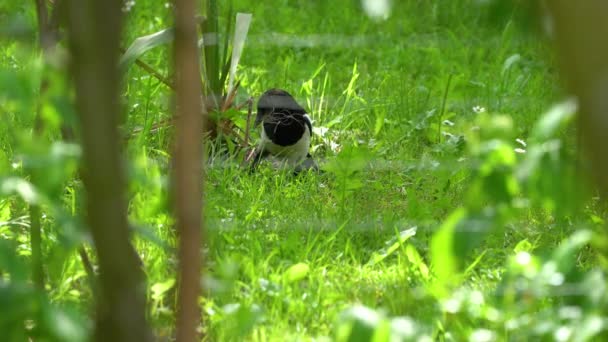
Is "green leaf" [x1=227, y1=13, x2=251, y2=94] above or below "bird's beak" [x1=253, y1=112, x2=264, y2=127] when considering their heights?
above

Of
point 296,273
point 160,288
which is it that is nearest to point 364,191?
point 296,273

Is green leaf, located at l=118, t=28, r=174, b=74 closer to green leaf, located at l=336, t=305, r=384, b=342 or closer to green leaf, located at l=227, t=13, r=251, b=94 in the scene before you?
green leaf, located at l=227, t=13, r=251, b=94

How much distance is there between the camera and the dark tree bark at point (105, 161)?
94cm

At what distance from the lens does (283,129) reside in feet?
9.18

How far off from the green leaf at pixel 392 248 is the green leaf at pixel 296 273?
227mm

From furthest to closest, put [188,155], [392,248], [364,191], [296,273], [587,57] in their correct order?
[364,191]
[392,248]
[296,273]
[188,155]
[587,57]

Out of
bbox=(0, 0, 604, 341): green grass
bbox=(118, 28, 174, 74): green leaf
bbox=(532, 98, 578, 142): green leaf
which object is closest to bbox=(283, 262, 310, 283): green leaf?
bbox=(0, 0, 604, 341): green grass

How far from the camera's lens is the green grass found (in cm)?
150

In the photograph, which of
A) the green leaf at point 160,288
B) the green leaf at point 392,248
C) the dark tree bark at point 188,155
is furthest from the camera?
the green leaf at point 392,248

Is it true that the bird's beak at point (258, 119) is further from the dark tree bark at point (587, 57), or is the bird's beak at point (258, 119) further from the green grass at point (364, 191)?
the dark tree bark at point (587, 57)

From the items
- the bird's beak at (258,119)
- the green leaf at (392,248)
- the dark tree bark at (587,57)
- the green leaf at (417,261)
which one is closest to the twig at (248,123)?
the bird's beak at (258,119)

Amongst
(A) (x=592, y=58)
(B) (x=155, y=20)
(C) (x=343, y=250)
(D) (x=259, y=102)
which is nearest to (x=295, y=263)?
(C) (x=343, y=250)

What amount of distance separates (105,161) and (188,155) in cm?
9

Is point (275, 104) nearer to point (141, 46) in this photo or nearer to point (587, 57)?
point (141, 46)
